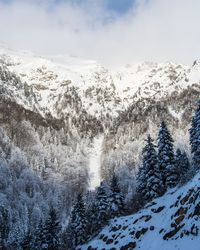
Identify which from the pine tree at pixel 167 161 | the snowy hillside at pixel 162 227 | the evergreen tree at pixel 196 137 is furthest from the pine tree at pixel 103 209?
the evergreen tree at pixel 196 137

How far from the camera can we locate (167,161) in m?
68.6

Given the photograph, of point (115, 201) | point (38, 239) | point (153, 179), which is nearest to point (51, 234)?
point (38, 239)

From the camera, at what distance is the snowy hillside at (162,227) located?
37.2 meters

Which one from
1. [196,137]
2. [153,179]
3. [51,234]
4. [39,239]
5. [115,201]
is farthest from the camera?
[115,201]

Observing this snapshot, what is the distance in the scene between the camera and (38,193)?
19888 cm

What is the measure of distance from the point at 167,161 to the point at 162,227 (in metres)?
26.5

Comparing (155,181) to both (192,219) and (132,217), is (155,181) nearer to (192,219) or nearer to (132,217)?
(132,217)

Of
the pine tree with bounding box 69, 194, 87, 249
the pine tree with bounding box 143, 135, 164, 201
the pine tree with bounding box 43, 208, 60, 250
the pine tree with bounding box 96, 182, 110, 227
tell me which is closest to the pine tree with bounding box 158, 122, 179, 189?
the pine tree with bounding box 143, 135, 164, 201

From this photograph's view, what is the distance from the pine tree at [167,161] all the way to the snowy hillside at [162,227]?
540 inches

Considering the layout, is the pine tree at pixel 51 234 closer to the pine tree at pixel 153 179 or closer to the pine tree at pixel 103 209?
the pine tree at pixel 103 209

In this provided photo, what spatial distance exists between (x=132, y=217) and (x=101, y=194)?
21952 mm

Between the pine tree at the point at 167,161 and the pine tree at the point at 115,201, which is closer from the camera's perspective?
the pine tree at the point at 167,161

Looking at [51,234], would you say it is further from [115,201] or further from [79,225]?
[115,201]

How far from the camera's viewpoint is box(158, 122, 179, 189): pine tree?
66938 millimetres
